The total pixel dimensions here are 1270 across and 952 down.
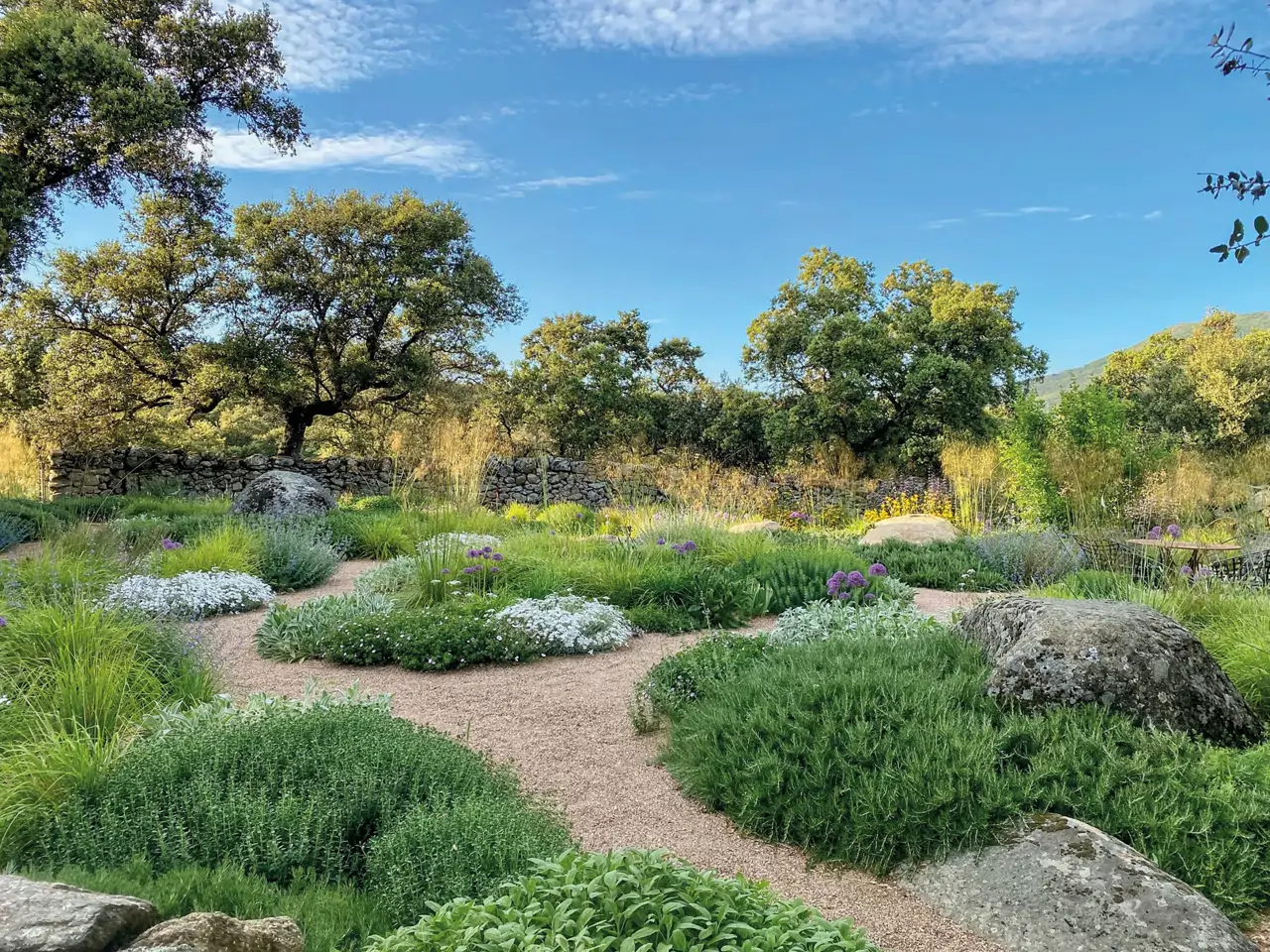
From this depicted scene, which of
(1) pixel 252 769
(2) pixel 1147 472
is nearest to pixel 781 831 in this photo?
(1) pixel 252 769

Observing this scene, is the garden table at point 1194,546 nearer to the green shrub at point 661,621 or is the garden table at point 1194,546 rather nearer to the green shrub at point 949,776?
the green shrub at point 661,621

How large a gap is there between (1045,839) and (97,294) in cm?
1802

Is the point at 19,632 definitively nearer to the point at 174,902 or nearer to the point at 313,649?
the point at 313,649

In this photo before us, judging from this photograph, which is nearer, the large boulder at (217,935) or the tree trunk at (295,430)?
the large boulder at (217,935)

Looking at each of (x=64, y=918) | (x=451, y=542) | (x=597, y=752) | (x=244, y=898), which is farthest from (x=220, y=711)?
(x=451, y=542)

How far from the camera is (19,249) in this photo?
1161 centimetres

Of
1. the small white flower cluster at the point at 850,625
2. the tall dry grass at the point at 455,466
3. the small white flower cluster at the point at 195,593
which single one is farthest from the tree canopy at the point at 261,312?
the small white flower cluster at the point at 850,625

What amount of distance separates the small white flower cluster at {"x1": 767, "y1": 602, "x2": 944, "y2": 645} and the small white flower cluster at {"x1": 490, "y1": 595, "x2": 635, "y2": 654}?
132cm

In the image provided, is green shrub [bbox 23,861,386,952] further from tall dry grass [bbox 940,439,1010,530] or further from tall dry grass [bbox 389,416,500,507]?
tall dry grass [bbox 940,439,1010,530]

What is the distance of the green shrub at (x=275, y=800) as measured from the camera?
240 centimetres

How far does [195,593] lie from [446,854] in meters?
5.52

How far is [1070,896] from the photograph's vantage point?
2432mm

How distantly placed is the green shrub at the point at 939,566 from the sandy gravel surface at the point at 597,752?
1.54 meters

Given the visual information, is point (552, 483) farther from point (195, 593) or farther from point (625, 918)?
point (625, 918)
